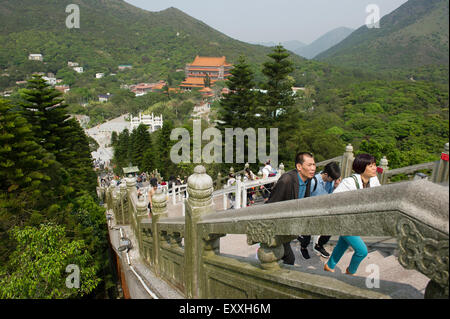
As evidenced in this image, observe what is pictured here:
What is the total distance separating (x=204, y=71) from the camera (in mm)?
87375

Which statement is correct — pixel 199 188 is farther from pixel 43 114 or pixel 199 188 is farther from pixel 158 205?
pixel 43 114

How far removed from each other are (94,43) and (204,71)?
6726 cm

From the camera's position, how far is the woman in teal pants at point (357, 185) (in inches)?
86.1

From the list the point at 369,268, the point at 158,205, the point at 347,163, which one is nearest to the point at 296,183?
the point at 369,268

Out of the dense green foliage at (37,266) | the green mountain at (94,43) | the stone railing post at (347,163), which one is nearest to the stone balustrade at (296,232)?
the dense green foliage at (37,266)

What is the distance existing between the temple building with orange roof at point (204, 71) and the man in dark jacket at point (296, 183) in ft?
266

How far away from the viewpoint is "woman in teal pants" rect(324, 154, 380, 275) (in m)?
2.19

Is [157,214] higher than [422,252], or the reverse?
[422,252]

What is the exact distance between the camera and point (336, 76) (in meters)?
73.8

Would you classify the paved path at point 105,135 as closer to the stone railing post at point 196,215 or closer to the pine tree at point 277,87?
the pine tree at point 277,87

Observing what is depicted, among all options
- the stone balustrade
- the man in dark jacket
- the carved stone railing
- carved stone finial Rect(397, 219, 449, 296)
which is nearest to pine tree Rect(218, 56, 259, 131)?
the stone balustrade

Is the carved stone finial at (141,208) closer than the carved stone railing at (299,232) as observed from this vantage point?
No

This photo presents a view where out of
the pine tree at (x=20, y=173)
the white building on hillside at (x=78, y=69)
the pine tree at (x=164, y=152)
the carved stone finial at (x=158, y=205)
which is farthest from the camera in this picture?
the white building on hillside at (x=78, y=69)

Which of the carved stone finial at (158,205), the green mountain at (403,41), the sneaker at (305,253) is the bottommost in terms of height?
the sneaker at (305,253)
